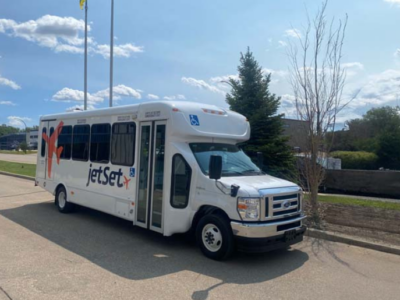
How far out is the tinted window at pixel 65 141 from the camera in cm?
998

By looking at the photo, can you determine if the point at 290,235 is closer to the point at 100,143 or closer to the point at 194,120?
the point at 194,120

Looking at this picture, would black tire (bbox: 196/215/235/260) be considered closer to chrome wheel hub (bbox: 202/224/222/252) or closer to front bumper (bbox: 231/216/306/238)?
chrome wheel hub (bbox: 202/224/222/252)

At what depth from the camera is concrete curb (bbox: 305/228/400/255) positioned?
22.6 feet

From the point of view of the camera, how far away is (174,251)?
663 centimetres

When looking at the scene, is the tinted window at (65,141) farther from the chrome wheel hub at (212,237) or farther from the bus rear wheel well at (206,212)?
the chrome wheel hub at (212,237)

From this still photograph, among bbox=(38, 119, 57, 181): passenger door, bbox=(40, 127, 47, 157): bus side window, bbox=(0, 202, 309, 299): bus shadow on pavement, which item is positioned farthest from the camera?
bbox=(40, 127, 47, 157): bus side window

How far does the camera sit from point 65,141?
10.2 metres

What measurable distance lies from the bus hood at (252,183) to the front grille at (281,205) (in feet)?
0.67

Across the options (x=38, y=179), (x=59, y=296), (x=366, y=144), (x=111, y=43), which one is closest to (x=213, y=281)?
(x=59, y=296)

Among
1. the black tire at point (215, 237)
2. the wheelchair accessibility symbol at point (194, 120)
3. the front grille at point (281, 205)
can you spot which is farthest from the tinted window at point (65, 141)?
the front grille at point (281, 205)

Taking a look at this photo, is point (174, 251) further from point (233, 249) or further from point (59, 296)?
point (59, 296)

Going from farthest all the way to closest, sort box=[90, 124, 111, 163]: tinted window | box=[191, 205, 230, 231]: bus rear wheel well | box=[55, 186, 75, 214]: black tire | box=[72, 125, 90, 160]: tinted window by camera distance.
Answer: box=[55, 186, 75, 214]: black tire, box=[72, 125, 90, 160]: tinted window, box=[90, 124, 111, 163]: tinted window, box=[191, 205, 230, 231]: bus rear wheel well

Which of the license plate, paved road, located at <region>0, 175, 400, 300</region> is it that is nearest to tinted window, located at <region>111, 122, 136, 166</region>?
paved road, located at <region>0, 175, 400, 300</region>

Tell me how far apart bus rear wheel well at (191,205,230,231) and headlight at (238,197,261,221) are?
0.38 meters
